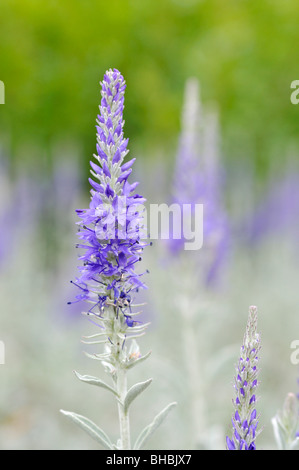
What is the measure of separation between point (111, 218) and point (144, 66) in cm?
1092

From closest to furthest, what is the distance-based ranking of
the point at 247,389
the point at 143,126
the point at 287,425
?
the point at 247,389 → the point at 287,425 → the point at 143,126

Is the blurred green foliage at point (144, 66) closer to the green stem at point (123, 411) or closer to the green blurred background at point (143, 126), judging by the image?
the green blurred background at point (143, 126)

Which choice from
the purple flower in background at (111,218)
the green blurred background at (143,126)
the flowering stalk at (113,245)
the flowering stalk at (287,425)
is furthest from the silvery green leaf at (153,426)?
the green blurred background at (143,126)

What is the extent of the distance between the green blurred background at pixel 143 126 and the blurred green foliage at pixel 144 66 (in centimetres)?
2

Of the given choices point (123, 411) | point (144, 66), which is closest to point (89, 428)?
point (123, 411)

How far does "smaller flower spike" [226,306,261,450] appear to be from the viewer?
1714 millimetres

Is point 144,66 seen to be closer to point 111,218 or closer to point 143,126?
point 143,126

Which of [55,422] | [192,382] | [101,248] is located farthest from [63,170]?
[101,248]

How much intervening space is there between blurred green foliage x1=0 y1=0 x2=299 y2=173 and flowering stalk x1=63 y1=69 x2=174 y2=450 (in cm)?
988

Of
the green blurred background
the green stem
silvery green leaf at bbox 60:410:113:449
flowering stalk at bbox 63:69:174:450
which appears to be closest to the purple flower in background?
flowering stalk at bbox 63:69:174:450

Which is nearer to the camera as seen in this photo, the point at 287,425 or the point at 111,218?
the point at 111,218

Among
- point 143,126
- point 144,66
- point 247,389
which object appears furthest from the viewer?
point 143,126

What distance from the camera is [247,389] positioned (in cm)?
176

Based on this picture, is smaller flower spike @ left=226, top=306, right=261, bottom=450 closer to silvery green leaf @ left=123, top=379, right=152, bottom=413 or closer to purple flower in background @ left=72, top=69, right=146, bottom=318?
silvery green leaf @ left=123, top=379, right=152, bottom=413
